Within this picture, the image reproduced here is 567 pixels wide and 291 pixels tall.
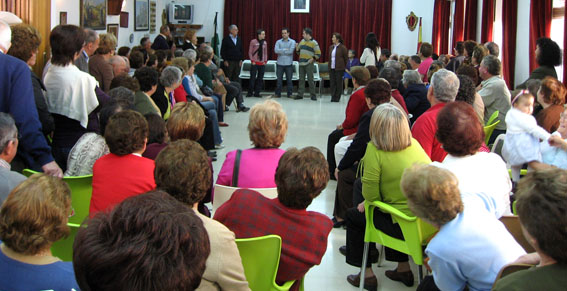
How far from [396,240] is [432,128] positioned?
3.73 feet

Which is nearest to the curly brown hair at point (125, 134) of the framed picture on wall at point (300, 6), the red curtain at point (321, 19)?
the red curtain at point (321, 19)

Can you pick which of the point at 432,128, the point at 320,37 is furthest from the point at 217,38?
the point at 432,128

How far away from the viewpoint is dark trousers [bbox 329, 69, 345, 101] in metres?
13.4

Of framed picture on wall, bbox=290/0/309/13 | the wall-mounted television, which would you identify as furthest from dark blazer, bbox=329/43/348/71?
the wall-mounted television

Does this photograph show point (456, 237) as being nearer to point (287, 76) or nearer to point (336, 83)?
point (336, 83)

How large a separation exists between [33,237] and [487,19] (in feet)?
35.4

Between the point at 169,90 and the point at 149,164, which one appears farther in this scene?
the point at 169,90

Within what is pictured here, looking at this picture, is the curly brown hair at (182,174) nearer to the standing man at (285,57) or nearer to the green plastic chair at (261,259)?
the green plastic chair at (261,259)

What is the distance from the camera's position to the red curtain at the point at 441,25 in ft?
48.3

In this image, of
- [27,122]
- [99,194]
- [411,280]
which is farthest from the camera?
[411,280]

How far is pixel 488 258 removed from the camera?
238cm

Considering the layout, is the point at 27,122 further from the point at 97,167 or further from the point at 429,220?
the point at 429,220

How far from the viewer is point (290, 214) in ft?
8.45

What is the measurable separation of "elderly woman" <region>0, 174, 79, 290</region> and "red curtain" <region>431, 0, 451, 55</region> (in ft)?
45.4
